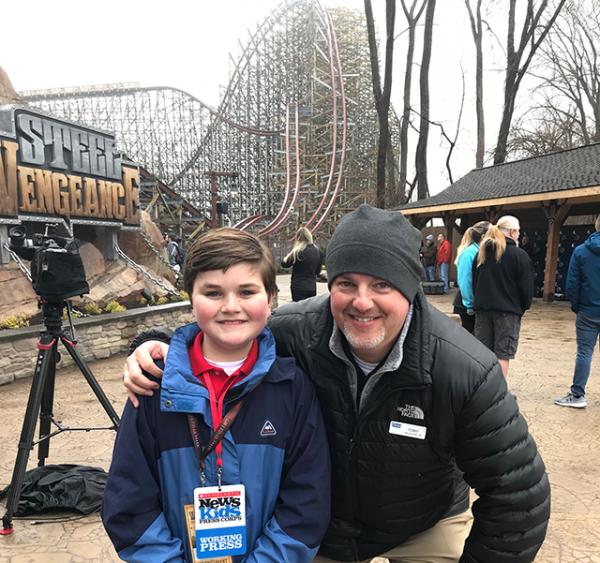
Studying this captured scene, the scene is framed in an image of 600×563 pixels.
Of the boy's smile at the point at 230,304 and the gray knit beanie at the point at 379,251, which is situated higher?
the gray knit beanie at the point at 379,251

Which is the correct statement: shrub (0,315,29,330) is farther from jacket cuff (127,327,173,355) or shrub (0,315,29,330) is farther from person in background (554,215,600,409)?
person in background (554,215,600,409)

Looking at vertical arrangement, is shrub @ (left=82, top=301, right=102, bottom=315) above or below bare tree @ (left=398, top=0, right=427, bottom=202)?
below

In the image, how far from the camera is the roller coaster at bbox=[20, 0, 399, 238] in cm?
2450

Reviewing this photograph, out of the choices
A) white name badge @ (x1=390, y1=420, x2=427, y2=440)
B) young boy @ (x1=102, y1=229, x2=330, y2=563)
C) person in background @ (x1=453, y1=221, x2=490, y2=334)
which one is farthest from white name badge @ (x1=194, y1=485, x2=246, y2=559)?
person in background @ (x1=453, y1=221, x2=490, y2=334)

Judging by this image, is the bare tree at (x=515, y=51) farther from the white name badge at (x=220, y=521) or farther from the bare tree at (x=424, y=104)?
the white name badge at (x=220, y=521)

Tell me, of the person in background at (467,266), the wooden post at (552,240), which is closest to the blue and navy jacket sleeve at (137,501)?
the person in background at (467,266)

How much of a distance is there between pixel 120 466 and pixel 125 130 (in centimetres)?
2647

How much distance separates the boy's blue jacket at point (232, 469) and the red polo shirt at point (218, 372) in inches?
1.4

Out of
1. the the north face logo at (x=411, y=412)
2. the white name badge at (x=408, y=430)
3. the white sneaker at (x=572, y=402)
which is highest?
the the north face logo at (x=411, y=412)

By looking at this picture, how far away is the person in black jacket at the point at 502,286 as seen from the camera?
397cm

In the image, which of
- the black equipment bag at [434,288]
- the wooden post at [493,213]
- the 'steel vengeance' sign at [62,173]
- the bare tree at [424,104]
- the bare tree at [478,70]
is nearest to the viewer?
the 'steel vengeance' sign at [62,173]

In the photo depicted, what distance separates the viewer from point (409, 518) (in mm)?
1394

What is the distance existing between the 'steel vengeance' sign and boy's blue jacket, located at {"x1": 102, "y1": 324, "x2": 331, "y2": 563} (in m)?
6.38

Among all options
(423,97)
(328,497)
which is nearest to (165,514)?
(328,497)
